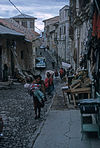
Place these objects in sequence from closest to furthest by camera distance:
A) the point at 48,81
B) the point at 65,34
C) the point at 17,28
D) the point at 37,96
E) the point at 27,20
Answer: the point at 37,96 < the point at 48,81 < the point at 17,28 < the point at 65,34 < the point at 27,20

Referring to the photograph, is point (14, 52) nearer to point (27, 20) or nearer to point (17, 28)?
point (17, 28)

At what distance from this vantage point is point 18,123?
899 centimetres

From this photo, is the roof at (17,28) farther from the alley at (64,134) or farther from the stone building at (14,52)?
the alley at (64,134)

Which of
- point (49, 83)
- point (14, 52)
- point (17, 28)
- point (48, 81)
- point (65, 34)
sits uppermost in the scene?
point (65, 34)

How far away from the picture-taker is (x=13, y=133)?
308 inches

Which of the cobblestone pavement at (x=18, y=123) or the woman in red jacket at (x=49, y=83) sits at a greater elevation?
the woman in red jacket at (x=49, y=83)

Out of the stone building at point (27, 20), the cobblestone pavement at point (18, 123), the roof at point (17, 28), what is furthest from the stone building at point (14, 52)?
the stone building at point (27, 20)

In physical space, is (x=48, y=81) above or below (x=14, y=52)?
below

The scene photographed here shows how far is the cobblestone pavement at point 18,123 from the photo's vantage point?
705 cm

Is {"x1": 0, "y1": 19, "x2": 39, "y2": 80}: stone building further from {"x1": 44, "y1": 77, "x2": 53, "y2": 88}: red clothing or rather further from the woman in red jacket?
{"x1": 44, "y1": 77, "x2": 53, "y2": 88}: red clothing

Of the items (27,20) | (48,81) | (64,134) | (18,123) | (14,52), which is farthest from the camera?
(27,20)

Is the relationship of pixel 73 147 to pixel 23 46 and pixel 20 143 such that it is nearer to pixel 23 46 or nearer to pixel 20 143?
pixel 20 143

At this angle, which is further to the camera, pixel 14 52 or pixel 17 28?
pixel 17 28

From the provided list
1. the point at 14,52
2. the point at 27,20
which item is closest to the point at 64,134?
the point at 14,52
